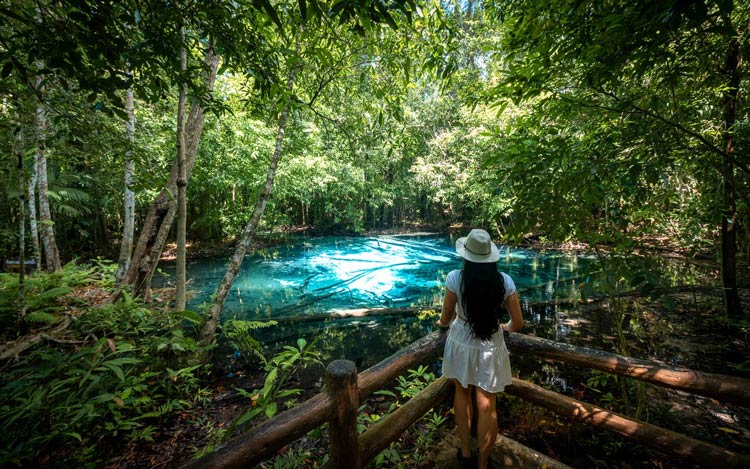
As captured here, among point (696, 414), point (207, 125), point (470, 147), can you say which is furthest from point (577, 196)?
point (470, 147)

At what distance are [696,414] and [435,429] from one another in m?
3.27

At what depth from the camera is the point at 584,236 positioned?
3.07 m

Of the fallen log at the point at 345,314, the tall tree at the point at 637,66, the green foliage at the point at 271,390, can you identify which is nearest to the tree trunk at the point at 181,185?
the green foliage at the point at 271,390

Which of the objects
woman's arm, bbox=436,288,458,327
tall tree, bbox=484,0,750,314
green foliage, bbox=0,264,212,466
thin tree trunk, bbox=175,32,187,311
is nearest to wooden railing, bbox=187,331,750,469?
woman's arm, bbox=436,288,458,327

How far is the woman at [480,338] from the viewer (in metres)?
2.31

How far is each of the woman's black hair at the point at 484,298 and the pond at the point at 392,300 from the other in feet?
3.36

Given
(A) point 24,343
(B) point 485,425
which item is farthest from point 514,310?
(A) point 24,343

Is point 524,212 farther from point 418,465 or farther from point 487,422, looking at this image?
point 418,465

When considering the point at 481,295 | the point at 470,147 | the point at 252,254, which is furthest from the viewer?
the point at 470,147

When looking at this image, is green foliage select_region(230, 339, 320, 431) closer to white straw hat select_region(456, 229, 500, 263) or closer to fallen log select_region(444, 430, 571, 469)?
fallen log select_region(444, 430, 571, 469)

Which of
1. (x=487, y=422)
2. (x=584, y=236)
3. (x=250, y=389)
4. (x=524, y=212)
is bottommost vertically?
(x=250, y=389)

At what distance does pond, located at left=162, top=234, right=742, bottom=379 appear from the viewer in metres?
5.46

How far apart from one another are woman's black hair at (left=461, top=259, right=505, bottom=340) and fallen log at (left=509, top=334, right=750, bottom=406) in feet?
2.08

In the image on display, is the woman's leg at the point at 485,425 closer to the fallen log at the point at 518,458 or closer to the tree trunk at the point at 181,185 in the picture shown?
the fallen log at the point at 518,458
